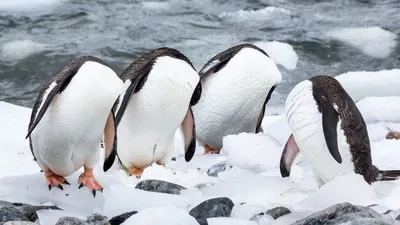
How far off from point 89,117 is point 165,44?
22.0 ft

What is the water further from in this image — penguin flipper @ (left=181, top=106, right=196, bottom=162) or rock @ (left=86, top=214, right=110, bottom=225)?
rock @ (left=86, top=214, right=110, bottom=225)

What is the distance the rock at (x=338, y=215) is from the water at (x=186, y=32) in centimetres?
487

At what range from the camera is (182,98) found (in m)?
4.17

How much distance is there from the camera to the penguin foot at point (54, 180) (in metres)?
3.67

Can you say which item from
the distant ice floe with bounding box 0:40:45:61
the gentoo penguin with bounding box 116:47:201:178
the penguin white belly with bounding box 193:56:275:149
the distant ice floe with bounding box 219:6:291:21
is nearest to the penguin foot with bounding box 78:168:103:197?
the gentoo penguin with bounding box 116:47:201:178

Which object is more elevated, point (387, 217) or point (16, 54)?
point (387, 217)

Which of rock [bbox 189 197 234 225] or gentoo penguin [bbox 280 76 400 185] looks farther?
Answer: gentoo penguin [bbox 280 76 400 185]

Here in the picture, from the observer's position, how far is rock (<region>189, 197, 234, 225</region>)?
313 cm

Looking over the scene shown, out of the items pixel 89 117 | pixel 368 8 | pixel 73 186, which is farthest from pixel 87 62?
pixel 368 8

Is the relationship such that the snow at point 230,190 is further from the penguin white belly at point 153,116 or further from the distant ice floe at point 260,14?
the distant ice floe at point 260,14

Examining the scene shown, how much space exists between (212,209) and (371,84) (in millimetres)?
4848

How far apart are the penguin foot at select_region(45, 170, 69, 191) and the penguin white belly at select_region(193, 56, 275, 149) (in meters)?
1.48

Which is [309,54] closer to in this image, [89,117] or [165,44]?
[165,44]

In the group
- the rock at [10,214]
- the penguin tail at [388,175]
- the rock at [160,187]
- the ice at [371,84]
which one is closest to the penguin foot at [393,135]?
the penguin tail at [388,175]
